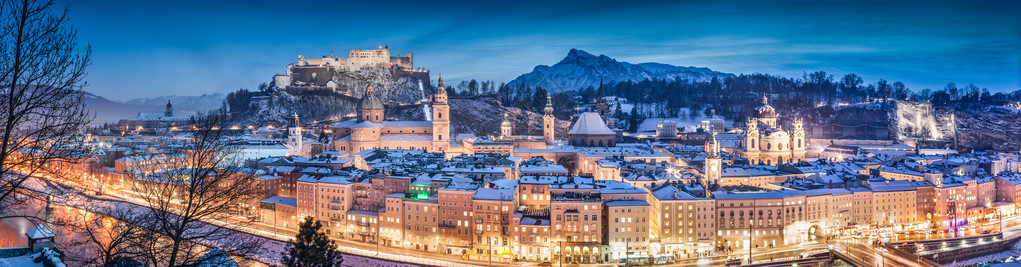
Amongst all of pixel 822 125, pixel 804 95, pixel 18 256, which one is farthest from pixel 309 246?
pixel 804 95

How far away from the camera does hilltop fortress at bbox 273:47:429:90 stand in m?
72.9

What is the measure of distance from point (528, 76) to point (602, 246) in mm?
162789

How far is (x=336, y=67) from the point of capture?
75500mm

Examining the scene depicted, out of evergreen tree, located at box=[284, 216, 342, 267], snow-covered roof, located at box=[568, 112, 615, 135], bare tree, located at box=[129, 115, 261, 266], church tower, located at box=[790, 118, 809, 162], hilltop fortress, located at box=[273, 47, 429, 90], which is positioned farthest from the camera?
hilltop fortress, located at box=[273, 47, 429, 90]

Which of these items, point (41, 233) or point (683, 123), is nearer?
point (41, 233)

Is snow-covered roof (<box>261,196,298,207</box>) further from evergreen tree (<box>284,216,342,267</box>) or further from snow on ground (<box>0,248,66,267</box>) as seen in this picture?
snow on ground (<box>0,248,66,267</box>)

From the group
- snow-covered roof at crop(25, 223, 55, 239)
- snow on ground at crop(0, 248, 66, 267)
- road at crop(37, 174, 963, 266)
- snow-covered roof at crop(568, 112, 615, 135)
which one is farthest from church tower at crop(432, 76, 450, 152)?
snow on ground at crop(0, 248, 66, 267)

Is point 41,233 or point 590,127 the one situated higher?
point 590,127

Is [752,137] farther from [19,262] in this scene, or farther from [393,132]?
[19,262]

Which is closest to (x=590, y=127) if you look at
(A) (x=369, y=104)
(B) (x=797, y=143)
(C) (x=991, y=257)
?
(B) (x=797, y=143)

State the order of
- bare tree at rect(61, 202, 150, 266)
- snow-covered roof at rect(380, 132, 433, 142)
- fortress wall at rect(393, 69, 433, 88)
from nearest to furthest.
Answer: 1. bare tree at rect(61, 202, 150, 266)
2. snow-covered roof at rect(380, 132, 433, 142)
3. fortress wall at rect(393, 69, 433, 88)

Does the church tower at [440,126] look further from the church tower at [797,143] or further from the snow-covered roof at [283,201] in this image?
the church tower at [797,143]

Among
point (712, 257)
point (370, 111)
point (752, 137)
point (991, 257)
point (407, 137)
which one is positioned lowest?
point (991, 257)

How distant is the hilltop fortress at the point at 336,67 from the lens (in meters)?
72.9
